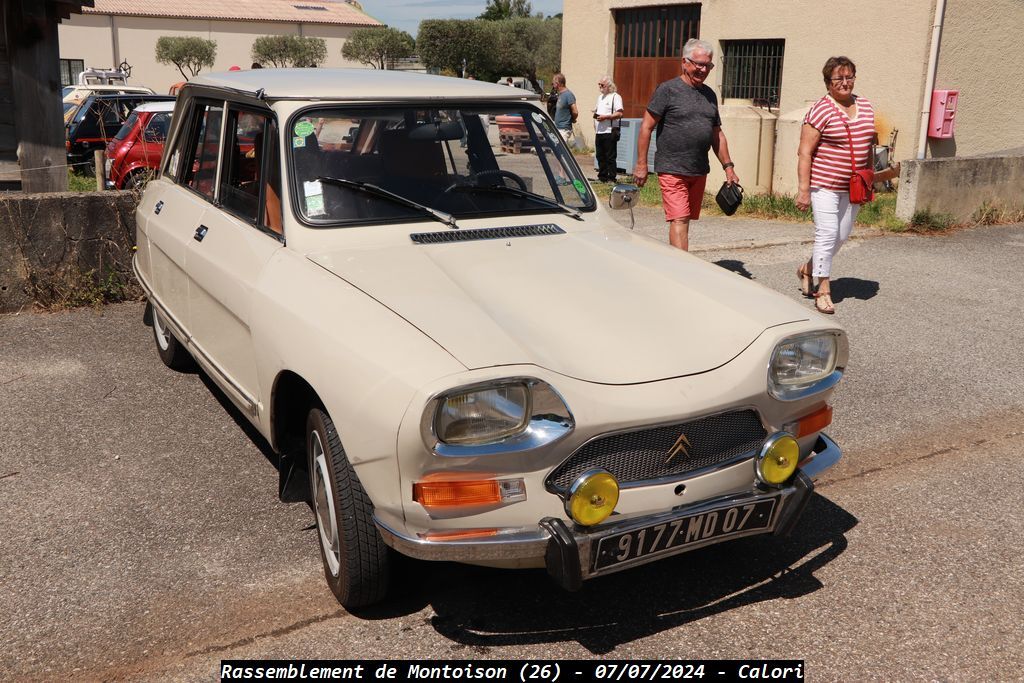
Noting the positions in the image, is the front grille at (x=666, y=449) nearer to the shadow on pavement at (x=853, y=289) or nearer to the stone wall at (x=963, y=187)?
the shadow on pavement at (x=853, y=289)

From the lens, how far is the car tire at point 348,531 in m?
3.07

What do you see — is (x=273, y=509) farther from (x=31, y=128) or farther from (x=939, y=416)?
(x=31, y=128)

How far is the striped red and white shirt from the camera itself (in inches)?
277

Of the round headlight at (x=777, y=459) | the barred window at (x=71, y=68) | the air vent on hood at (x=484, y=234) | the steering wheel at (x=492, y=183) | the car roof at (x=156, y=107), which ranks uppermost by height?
the barred window at (x=71, y=68)

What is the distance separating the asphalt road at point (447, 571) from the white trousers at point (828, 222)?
1.82 m

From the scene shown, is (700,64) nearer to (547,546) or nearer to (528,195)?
(528,195)

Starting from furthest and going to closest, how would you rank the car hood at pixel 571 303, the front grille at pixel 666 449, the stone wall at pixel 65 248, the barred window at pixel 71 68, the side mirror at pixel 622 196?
the barred window at pixel 71 68 < the stone wall at pixel 65 248 < the side mirror at pixel 622 196 < the car hood at pixel 571 303 < the front grille at pixel 666 449

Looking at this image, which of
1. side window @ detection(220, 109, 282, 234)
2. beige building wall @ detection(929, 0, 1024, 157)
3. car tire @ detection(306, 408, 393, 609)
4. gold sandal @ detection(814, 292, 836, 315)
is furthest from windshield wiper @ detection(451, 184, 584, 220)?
beige building wall @ detection(929, 0, 1024, 157)

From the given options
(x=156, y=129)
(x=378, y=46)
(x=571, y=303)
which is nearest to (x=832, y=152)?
(x=571, y=303)

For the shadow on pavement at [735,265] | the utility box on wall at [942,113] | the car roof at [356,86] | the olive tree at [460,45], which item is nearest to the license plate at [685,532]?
the car roof at [356,86]

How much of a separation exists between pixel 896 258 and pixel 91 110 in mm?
12166

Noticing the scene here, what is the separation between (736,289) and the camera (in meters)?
3.71

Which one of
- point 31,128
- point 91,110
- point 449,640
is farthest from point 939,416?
point 91,110

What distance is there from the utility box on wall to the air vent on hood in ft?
34.4
